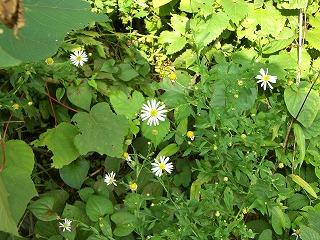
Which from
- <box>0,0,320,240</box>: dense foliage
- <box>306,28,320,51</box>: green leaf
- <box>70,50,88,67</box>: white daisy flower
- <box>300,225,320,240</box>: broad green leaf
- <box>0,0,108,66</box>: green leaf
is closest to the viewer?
<box>0,0,108,66</box>: green leaf

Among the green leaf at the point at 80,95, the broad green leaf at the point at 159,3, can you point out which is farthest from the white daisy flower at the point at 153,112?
the broad green leaf at the point at 159,3

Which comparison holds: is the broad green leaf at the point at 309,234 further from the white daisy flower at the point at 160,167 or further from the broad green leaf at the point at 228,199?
the white daisy flower at the point at 160,167

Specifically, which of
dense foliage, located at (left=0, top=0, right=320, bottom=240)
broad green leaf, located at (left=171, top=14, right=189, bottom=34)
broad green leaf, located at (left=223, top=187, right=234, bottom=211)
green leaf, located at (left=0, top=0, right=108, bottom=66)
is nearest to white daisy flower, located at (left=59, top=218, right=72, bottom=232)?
dense foliage, located at (left=0, top=0, right=320, bottom=240)

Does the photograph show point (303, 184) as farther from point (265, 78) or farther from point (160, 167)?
point (160, 167)

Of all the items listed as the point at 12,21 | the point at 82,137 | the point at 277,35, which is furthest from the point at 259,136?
the point at 12,21

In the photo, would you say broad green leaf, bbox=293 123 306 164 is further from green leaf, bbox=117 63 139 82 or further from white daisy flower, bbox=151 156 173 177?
green leaf, bbox=117 63 139 82

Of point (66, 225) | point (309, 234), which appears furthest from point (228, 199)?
point (66, 225)

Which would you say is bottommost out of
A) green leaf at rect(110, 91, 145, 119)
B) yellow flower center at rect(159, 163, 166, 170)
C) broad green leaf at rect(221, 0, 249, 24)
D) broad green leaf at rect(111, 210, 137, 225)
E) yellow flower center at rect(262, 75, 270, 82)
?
broad green leaf at rect(111, 210, 137, 225)
